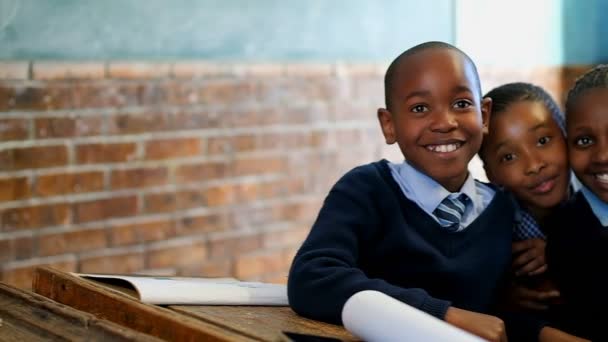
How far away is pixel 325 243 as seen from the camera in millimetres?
1671

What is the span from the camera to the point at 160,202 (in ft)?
11.4

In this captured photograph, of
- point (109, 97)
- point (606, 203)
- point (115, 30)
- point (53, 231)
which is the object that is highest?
point (115, 30)

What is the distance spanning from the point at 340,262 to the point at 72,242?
6.00 feet

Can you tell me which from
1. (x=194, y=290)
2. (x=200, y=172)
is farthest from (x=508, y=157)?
(x=200, y=172)

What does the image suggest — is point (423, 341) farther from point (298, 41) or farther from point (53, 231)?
point (298, 41)

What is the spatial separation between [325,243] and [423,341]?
1.40 feet

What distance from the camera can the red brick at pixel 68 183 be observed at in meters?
3.14

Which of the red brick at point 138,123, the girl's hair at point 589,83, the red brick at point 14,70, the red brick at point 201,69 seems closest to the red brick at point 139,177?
the red brick at point 138,123

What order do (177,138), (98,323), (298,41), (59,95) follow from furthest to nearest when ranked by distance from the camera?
(298,41), (177,138), (59,95), (98,323)

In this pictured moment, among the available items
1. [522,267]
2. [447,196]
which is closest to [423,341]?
→ [447,196]

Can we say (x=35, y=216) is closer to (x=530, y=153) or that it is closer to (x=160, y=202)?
(x=160, y=202)

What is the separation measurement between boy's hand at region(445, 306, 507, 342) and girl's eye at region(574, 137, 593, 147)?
0.58 metres

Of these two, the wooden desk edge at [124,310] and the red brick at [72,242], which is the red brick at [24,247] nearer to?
the red brick at [72,242]

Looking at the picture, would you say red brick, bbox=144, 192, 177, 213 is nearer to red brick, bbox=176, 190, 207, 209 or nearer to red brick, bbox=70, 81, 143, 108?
red brick, bbox=176, 190, 207, 209
